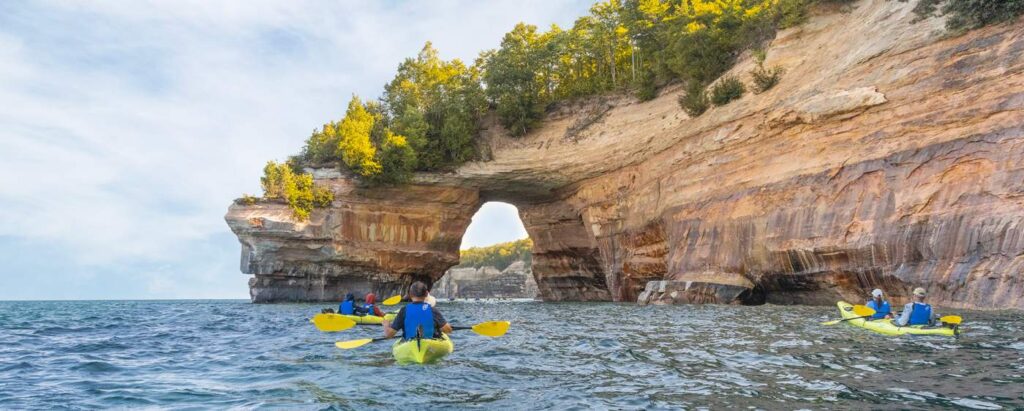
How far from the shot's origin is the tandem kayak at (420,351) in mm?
11367

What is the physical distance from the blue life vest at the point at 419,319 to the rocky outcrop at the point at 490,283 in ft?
308

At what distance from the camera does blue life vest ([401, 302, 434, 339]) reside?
1166 centimetres

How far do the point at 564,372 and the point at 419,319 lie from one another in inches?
112

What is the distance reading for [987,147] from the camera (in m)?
21.0

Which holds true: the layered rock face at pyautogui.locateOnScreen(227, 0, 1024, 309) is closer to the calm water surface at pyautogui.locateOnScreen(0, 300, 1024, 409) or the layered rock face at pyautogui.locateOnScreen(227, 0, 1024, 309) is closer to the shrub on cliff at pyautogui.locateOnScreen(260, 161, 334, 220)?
the shrub on cliff at pyautogui.locateOnScreen(260, 161, 334, 220)

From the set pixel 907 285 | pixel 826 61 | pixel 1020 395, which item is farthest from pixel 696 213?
pixel 1020 395

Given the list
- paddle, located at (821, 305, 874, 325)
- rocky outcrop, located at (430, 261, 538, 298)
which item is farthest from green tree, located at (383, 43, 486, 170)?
rocky outcrop, located at (430, 261, 538, 298)

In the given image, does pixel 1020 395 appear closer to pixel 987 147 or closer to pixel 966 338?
pixel 966 338

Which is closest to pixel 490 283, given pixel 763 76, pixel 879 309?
pixel 763 76

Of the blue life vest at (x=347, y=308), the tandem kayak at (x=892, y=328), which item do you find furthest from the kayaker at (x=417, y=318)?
the tandem kayak at (x=892, y=328)

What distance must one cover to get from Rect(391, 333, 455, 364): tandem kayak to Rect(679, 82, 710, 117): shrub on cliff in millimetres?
26360

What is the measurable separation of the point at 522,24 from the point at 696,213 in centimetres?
2255

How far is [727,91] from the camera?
3331cm

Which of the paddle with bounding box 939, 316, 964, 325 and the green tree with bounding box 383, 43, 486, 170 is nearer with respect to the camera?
the paddle with bounding box 939, 316, 964, 325
